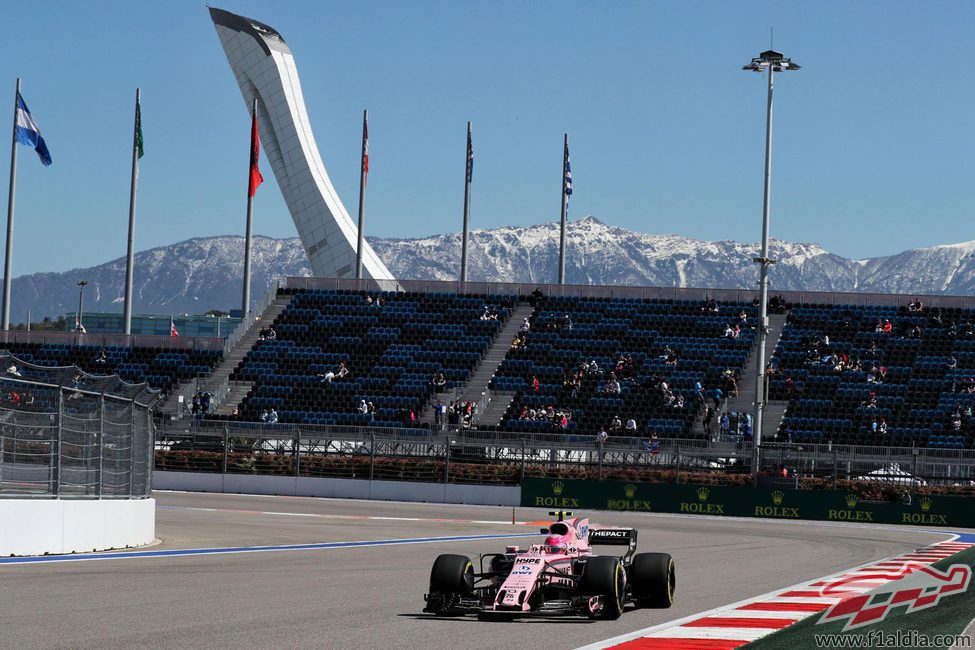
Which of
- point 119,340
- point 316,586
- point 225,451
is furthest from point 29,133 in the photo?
point 316,586

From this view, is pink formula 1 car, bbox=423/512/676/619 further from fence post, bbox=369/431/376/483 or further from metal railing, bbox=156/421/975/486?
fence post, bbox=369/431/376/483

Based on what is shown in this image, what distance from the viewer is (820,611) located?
14.2 meters

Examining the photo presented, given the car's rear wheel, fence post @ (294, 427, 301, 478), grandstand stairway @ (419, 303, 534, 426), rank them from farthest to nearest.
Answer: grandstand stairway @ (419, 303, 534, 426)
fence post @ (294, 427, 301, 478)
the car's rear wheel

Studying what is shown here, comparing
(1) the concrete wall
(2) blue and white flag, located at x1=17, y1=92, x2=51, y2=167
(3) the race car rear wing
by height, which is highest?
(2) blue and white flag, located at x1=17, y1=92, x2=51, y2=167

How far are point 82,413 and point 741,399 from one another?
114 feet

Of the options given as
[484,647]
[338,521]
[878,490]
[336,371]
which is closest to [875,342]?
[878,490]

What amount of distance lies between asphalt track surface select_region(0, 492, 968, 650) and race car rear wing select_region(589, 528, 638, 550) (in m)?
0.87

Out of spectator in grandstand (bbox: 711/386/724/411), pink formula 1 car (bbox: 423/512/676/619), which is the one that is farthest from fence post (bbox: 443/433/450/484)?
pink formula 1 car (bbox: 423/512/676/619)

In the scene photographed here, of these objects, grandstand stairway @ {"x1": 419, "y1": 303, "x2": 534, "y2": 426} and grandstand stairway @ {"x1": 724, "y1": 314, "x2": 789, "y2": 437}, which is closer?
grandstand stairway @ {"x1": 724, "y1": 314, "x2": 789, "y2": 437}

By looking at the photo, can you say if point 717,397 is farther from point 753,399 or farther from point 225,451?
point 225,451

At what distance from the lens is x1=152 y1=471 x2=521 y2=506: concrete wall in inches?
1711

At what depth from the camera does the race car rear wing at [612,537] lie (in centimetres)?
1575

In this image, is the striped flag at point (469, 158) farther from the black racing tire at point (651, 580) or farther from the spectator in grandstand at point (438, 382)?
the black racing tire at point (651, 580)

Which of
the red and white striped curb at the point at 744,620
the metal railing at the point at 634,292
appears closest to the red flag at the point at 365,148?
the metal railing at the point at 634,292
